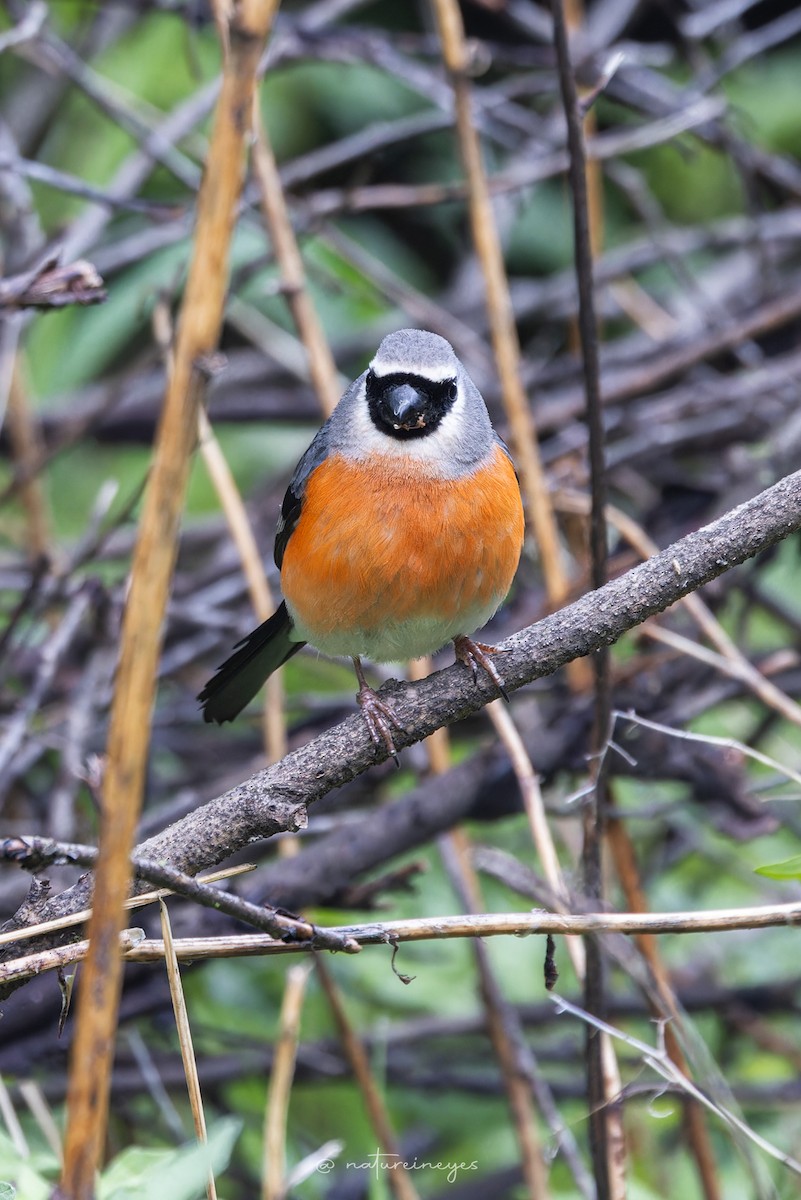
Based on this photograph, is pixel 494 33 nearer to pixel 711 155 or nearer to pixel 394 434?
pixel 711 155

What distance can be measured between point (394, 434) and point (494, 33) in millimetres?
4687

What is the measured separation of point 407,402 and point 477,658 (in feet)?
3.06

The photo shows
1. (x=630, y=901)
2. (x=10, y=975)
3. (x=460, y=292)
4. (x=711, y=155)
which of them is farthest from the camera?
(x=711, y=155)

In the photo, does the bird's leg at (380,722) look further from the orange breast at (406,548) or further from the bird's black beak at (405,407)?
the bird's black beak at (405,407)

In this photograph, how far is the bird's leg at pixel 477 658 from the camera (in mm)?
2201

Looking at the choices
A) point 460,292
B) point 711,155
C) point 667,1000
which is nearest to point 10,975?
point 667,1000

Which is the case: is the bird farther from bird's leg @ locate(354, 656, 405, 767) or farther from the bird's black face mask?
bird's leg @ locate(354, 656, 405, 767)

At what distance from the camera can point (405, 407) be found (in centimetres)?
335

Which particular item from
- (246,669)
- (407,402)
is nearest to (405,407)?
(407,402)

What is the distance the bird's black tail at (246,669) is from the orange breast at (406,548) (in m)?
0.22

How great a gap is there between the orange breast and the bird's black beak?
0.13 m

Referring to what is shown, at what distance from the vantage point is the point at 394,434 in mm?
3398

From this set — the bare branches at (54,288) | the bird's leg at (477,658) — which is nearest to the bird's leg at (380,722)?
the bird's leg at (477,658)

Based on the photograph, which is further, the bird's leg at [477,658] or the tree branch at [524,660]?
the bird's leg at [477,658]
